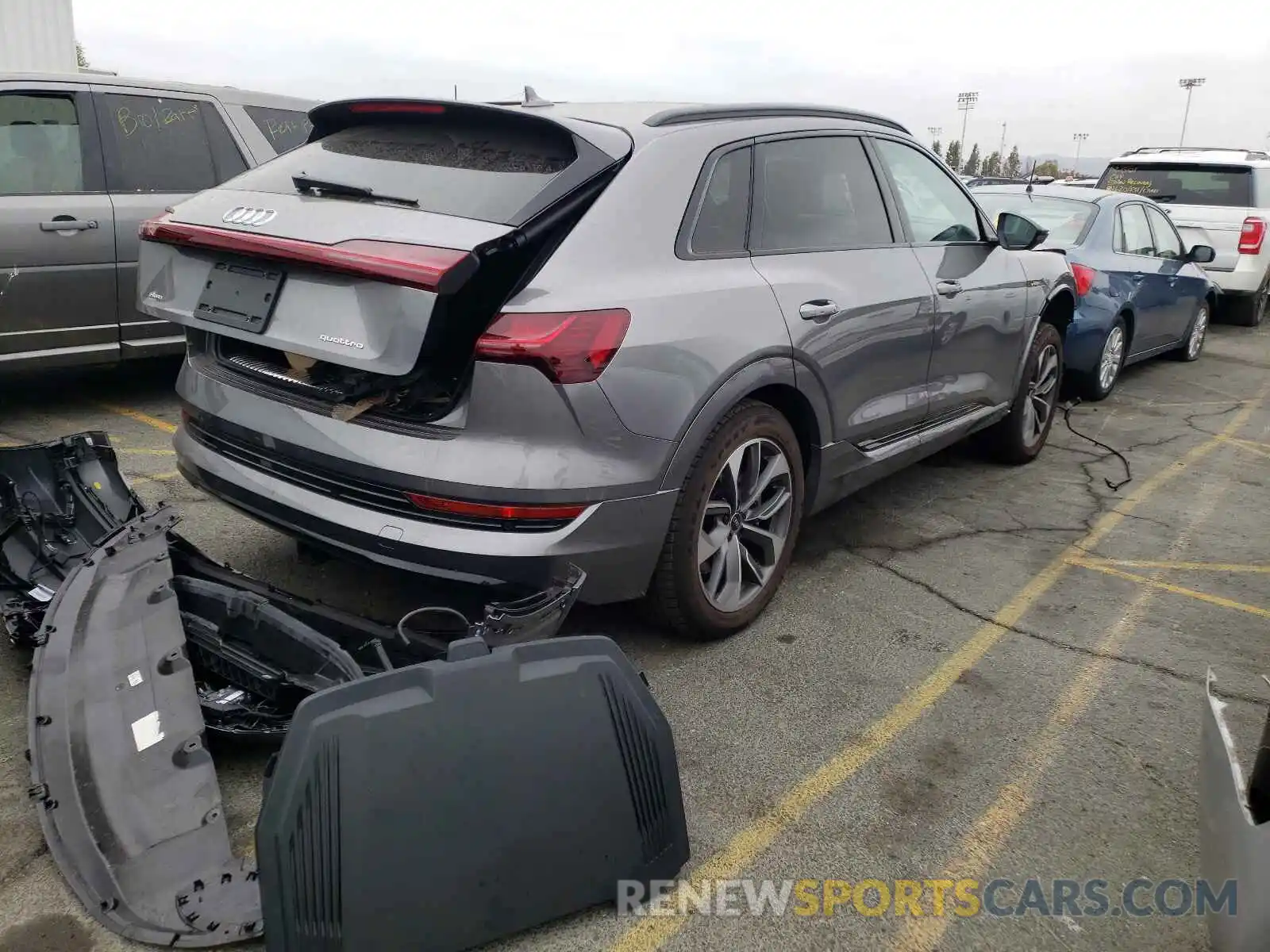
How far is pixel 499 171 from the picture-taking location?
9.21 feet

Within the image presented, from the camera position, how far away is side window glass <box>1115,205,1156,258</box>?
7605 millimetres

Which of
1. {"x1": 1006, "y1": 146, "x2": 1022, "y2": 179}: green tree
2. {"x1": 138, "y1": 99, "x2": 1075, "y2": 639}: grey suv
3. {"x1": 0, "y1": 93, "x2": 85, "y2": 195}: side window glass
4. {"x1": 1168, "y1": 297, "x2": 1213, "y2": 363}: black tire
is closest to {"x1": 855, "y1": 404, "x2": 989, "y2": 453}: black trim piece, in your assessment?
{"x1": 138, "y1": 99, "x2": 1075, "y2": 639}: grey suv

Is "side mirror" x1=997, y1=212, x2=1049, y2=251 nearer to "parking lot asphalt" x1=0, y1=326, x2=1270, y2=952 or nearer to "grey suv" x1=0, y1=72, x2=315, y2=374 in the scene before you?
"parking lot asphalt" x1=0, y1=326, x2=1270, y2=952

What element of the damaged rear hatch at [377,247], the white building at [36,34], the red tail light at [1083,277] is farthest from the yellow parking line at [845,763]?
the white building at [36,34]

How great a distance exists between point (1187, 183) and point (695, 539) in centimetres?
1105

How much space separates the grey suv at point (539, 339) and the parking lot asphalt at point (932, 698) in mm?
410

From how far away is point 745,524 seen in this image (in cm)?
337

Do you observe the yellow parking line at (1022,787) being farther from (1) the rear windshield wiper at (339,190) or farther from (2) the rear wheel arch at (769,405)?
(1) the rear windshield wiper at (339,190)

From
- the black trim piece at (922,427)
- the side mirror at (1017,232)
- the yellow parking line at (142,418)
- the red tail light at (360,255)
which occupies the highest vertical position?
the red tail light at (360,255)

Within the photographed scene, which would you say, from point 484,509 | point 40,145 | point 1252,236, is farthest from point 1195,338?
point 40,145

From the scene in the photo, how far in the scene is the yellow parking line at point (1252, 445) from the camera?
258 inches

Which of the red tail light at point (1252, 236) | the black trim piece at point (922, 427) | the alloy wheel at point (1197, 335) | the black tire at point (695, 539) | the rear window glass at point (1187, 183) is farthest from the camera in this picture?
the rear window glass at point (1187, 183)

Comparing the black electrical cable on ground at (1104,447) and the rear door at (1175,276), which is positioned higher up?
the rear door at (1175,276)

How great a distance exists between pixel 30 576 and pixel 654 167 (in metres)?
2.23
